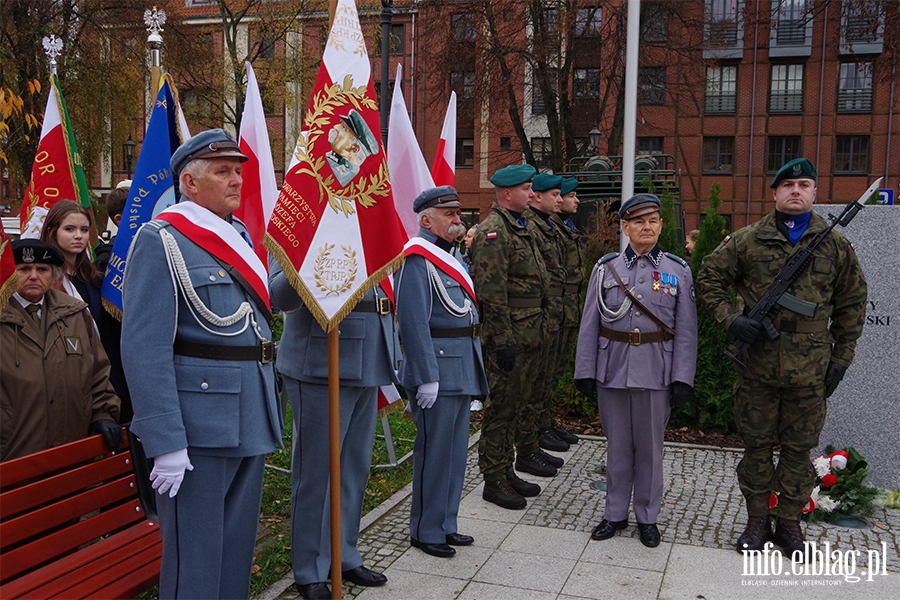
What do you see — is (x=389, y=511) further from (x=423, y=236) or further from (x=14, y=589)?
(x=14, y=589)

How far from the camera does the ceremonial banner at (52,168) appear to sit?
19.5 ft

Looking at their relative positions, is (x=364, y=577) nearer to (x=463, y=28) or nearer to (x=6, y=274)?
(x=6, y=274)

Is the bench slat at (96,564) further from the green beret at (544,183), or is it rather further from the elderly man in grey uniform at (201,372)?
the green beret at (544,183)

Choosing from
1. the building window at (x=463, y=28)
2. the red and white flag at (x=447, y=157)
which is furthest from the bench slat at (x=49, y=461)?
the building window at (x=463, y=28)

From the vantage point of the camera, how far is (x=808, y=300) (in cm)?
479

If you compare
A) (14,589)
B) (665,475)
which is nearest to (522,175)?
(665,475)

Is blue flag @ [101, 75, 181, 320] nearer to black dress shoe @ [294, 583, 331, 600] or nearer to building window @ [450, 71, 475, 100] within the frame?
black dress shoe @ [294, 583, 331, 600]

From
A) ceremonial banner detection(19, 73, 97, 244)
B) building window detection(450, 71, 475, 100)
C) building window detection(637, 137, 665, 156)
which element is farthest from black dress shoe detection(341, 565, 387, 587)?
building window detection(637, 137, 665, 156)

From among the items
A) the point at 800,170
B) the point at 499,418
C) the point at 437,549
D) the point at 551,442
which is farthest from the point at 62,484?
the point at 551,442

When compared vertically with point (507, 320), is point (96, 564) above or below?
below

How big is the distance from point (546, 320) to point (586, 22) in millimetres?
17856

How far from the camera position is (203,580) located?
3.07 meters

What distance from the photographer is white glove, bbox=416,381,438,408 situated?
14.6 feet

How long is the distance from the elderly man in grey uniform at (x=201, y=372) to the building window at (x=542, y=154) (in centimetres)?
2068
